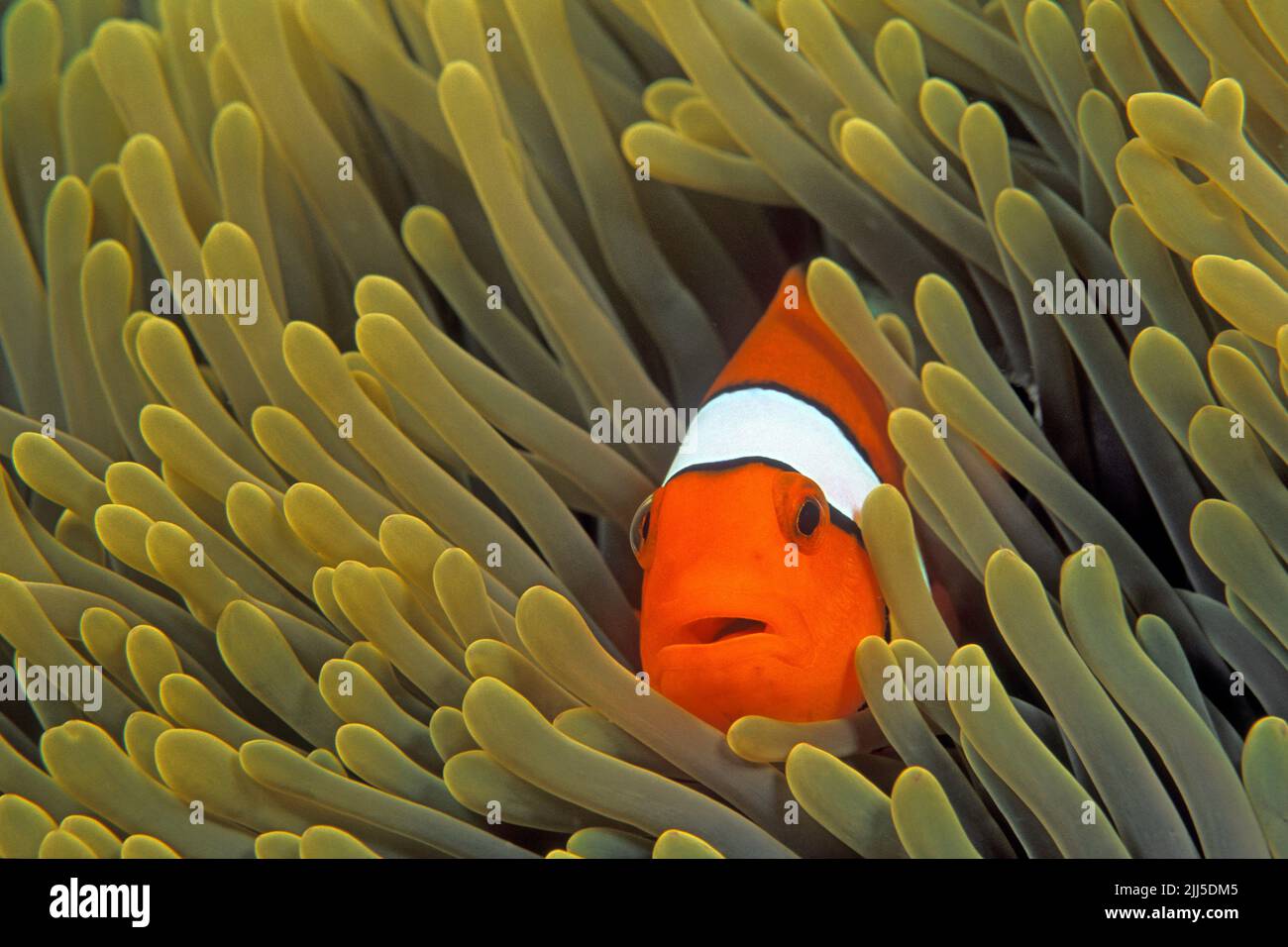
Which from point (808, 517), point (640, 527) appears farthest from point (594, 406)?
point (808, 517)

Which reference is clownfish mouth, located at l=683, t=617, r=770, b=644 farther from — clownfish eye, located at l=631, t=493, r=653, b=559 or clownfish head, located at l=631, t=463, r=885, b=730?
clownfish eye, located at l=631, t=493, r=653, b=559

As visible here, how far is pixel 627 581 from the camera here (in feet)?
3.47

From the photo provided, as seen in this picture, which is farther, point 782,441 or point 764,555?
point 782,441

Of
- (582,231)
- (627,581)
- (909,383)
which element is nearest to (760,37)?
(582,231)

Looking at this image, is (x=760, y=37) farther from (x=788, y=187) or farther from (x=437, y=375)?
(x=437, y=375)

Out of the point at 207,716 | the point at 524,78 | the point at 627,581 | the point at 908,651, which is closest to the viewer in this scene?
the point at 908,651

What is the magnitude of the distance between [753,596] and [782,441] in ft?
0.62

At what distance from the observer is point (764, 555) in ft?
2.67

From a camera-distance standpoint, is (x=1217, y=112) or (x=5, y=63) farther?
(x=5, y=63)

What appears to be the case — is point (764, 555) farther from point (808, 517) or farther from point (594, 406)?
point (594, 406)

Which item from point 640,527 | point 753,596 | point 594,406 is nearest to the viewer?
point 753,596

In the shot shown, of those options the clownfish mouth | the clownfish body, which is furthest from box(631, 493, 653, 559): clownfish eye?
the clownfish mouth

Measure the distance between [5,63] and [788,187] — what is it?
3.15 ft

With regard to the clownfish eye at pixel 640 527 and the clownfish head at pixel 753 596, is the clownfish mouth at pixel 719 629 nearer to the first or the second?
the clownfish head at pixel 753 596
